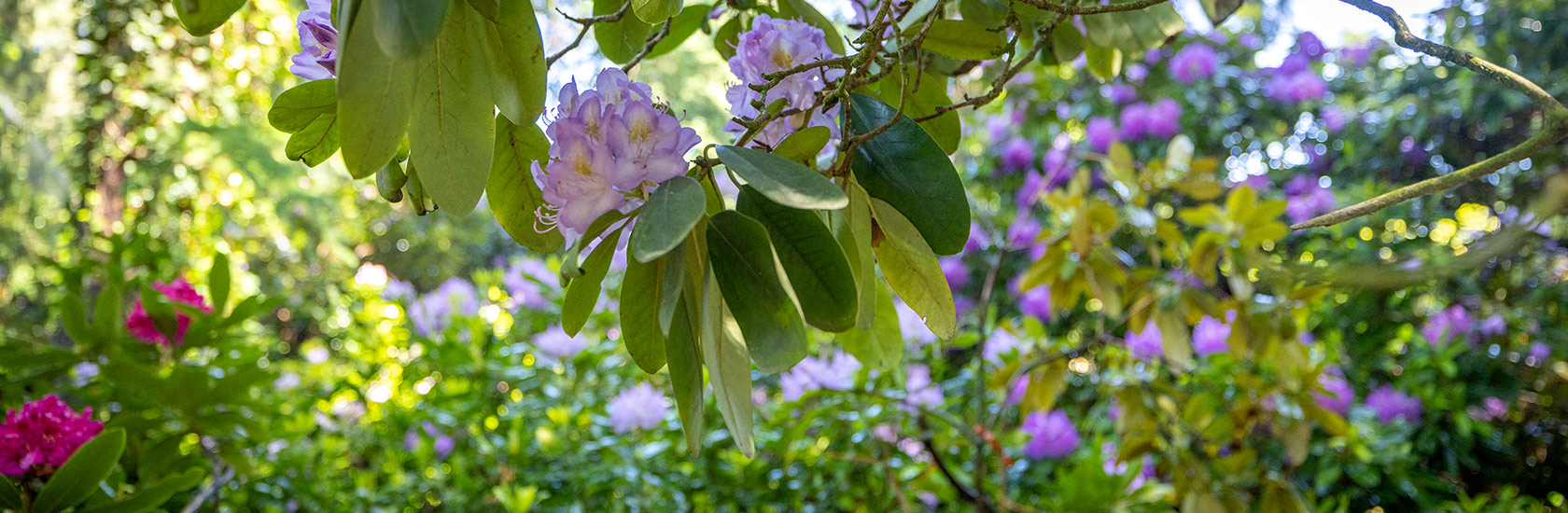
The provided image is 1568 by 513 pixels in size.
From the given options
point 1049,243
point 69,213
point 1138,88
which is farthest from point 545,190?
point 69,213

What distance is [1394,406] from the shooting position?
1.78m

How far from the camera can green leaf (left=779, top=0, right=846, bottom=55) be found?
53 centimetres

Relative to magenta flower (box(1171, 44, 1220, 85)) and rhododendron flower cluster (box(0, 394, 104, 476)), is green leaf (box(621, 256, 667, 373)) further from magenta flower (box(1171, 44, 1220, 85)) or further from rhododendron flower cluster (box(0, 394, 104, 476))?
magenta flower (box(1171, 44, 1220, 85))

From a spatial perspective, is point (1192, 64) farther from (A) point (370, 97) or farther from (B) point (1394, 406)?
(A) point (370, 97)

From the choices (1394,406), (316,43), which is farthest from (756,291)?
(1394,406)

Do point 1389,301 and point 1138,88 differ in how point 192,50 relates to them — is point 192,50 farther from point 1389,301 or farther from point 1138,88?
point 1389,301

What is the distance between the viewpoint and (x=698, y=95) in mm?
7191

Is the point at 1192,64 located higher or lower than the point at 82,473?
lower

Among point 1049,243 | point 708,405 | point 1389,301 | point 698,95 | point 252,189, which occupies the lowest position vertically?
point 698,95

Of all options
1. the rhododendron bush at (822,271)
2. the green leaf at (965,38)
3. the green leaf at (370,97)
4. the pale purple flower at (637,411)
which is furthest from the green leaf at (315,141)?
the pale purple flower at (637,411)

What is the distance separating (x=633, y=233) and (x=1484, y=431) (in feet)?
6.71

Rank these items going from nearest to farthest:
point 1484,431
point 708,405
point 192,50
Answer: point 708,405, point 1484,431, point 192,50

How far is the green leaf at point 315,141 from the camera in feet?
1.33

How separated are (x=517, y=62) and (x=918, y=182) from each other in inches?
7.4
